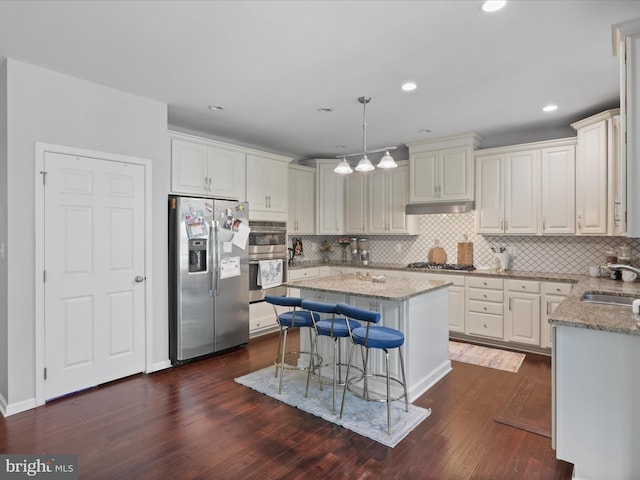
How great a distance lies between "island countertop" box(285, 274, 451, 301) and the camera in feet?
9.36

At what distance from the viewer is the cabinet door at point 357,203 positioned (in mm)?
5891

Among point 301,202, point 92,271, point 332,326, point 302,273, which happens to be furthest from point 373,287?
point 301,202

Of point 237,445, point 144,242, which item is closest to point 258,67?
point 144,242

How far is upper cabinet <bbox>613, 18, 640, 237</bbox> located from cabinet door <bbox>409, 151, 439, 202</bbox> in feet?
9.56

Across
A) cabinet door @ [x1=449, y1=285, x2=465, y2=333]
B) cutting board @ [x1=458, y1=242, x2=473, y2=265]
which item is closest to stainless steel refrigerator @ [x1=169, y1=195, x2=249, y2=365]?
cabinet door @ [x1=449, y1=285, x2=465, y2=333]

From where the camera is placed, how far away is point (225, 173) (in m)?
4.43

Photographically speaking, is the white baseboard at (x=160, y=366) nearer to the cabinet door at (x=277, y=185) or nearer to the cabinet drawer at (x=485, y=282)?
the cabinet door at (x=277, y=185)

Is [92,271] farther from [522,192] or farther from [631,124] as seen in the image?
[522,192]

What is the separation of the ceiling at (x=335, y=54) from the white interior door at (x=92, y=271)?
2.72 feet

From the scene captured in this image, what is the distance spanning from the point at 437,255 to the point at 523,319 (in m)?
1.52

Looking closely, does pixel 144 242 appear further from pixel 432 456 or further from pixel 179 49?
pixel 432 456

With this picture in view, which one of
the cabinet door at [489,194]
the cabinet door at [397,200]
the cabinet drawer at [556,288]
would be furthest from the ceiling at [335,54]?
the cabinet drawer at [556,288]

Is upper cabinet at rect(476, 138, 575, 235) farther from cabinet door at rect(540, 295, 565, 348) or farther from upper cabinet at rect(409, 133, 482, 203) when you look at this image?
cabinet door at rect(540, 295, 565, 348)

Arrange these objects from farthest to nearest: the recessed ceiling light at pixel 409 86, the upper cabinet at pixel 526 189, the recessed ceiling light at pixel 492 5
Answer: the upper cabinet at pixel 526 189
the recessed ceiling light at pixel 409 86
the recessed ceiling light at pixel 492 5
